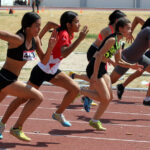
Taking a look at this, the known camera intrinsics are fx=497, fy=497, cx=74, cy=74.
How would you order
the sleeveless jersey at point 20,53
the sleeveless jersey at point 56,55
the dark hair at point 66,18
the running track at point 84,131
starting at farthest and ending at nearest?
1. the dark hair at point 66,18
2. the sleeveless jersey at point 56,55
3. the running track at point 84,131
4. the sleeveless jersey at point 20,53

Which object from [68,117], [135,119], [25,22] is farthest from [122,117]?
[25,22]

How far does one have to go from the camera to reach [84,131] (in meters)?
7.40

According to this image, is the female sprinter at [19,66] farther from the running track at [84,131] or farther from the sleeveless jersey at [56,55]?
the sleeveless jersey at [56,55]

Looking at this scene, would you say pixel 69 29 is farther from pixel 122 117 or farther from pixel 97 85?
pixel 122 117

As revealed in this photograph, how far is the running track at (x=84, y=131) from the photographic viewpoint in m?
6.53

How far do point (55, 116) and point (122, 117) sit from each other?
1715 millimetres

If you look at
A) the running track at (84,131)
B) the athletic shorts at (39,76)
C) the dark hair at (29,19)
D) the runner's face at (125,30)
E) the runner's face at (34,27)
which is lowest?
the running track at (84,131)

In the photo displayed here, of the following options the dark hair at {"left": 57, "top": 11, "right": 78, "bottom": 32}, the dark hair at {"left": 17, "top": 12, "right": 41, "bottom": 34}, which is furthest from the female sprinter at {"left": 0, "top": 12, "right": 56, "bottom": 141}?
the dark hair at {"left": 57, "top": 11, "right": 78, "bottom": 32}

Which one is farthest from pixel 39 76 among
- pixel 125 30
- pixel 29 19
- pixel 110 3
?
pixel 110 3

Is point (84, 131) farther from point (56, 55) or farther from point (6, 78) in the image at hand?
point (6, 78)

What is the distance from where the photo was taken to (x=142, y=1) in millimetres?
66875

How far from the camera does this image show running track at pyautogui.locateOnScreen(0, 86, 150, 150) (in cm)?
653

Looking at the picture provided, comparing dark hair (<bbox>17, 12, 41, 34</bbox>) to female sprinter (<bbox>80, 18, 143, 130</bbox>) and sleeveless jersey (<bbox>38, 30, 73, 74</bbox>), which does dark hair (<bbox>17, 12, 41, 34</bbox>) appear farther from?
female sprinter (<bbox>80, 18, 143, 130</bbox>)

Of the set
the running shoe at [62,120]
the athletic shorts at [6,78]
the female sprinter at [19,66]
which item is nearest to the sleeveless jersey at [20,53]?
the female sprinter at [19,66]
